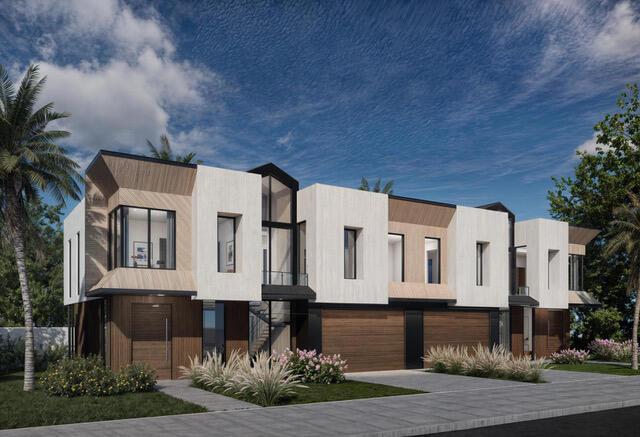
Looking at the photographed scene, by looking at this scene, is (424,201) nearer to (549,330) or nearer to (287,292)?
(287,292)

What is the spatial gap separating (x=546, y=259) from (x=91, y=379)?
932 inches

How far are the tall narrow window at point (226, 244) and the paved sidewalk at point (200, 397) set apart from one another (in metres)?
4.65

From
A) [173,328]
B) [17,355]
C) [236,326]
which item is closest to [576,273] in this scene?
[236,326]

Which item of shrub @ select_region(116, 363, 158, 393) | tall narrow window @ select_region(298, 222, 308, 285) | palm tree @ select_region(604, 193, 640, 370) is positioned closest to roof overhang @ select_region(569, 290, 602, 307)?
palm tree @ select_region(604, 193, 640, 370)

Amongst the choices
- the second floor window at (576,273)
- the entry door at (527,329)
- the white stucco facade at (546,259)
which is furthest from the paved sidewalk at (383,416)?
the second floor window at (576,273)

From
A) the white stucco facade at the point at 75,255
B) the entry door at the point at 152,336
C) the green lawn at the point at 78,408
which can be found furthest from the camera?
the white stucco facade at the point at 75,255

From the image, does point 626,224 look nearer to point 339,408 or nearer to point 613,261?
point 613,261

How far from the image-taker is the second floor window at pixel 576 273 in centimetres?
3609

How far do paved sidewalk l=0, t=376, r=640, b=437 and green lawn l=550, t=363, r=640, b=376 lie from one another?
26.2ft

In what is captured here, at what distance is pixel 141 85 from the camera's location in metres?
31.5

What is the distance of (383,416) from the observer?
14.4 meters

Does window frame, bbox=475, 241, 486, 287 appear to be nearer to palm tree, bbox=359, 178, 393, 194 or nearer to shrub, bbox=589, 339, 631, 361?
shrub, bbox=589, 339, 631, 361

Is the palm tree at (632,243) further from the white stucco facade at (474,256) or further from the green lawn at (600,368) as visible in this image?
the white stucco facade at (474,256)

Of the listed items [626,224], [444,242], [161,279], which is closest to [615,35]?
[626,224]
